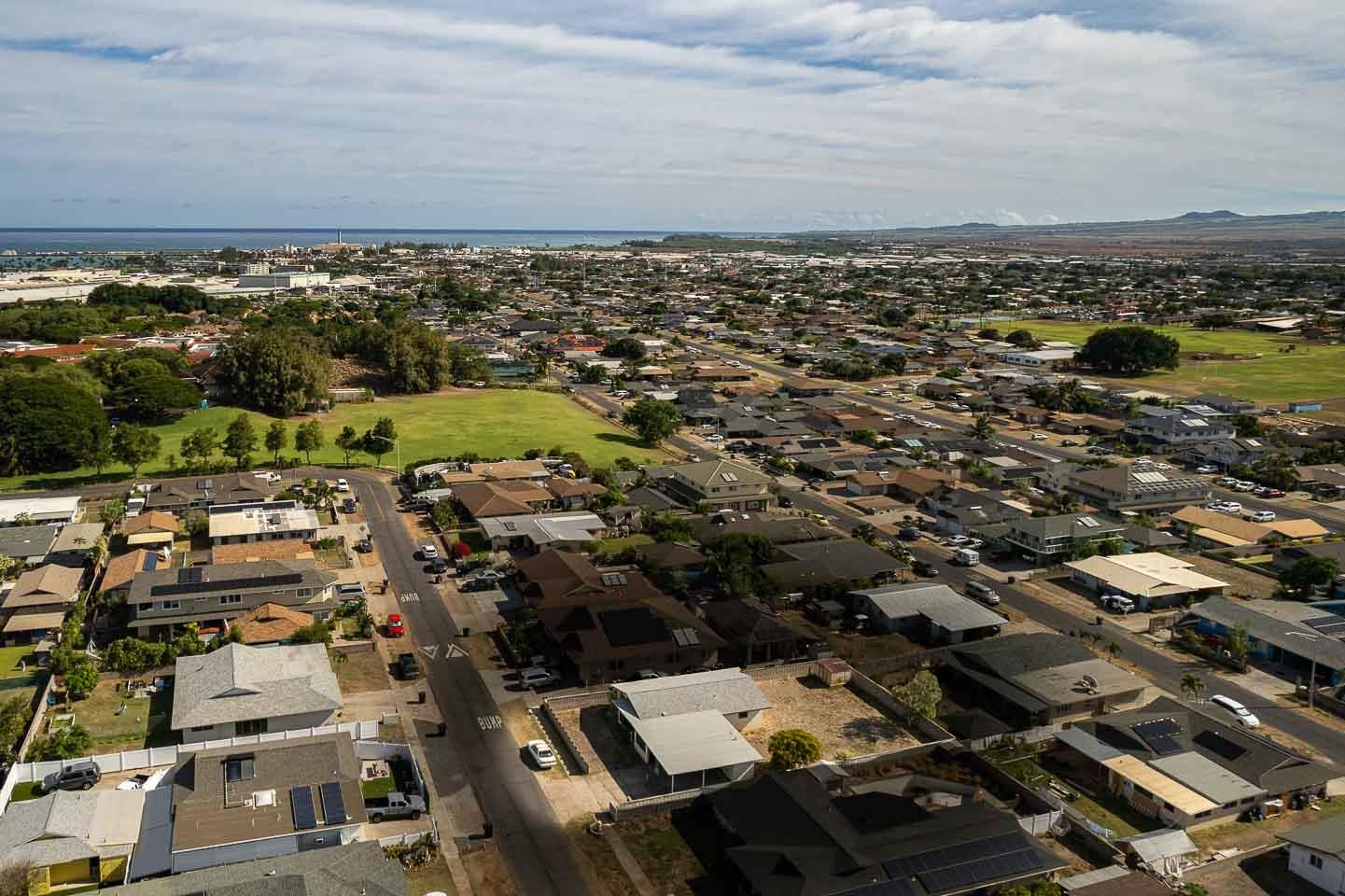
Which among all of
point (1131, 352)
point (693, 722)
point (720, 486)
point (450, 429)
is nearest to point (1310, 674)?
point (693, 722)

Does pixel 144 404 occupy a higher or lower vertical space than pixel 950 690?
higher

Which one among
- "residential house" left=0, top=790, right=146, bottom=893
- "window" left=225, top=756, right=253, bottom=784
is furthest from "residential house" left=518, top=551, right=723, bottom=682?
"residential house" left=0, top=790, right=146, bottom=893

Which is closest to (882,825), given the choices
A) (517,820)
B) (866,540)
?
(517,820)

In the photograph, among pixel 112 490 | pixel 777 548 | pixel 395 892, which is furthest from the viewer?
pixel 112 490

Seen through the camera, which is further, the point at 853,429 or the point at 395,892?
the point at 853,429

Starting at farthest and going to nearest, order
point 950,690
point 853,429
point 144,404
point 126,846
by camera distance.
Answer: point 853,429 < point 144,404 < point 950,690 < point 126,846

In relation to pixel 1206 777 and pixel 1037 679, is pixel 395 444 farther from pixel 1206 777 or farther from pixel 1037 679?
pixel 1206 777

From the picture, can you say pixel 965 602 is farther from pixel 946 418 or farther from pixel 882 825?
pixel 946 418

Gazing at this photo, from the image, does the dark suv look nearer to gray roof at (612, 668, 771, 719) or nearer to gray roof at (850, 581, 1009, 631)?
gray roof at (612, 668, 771, 719)
